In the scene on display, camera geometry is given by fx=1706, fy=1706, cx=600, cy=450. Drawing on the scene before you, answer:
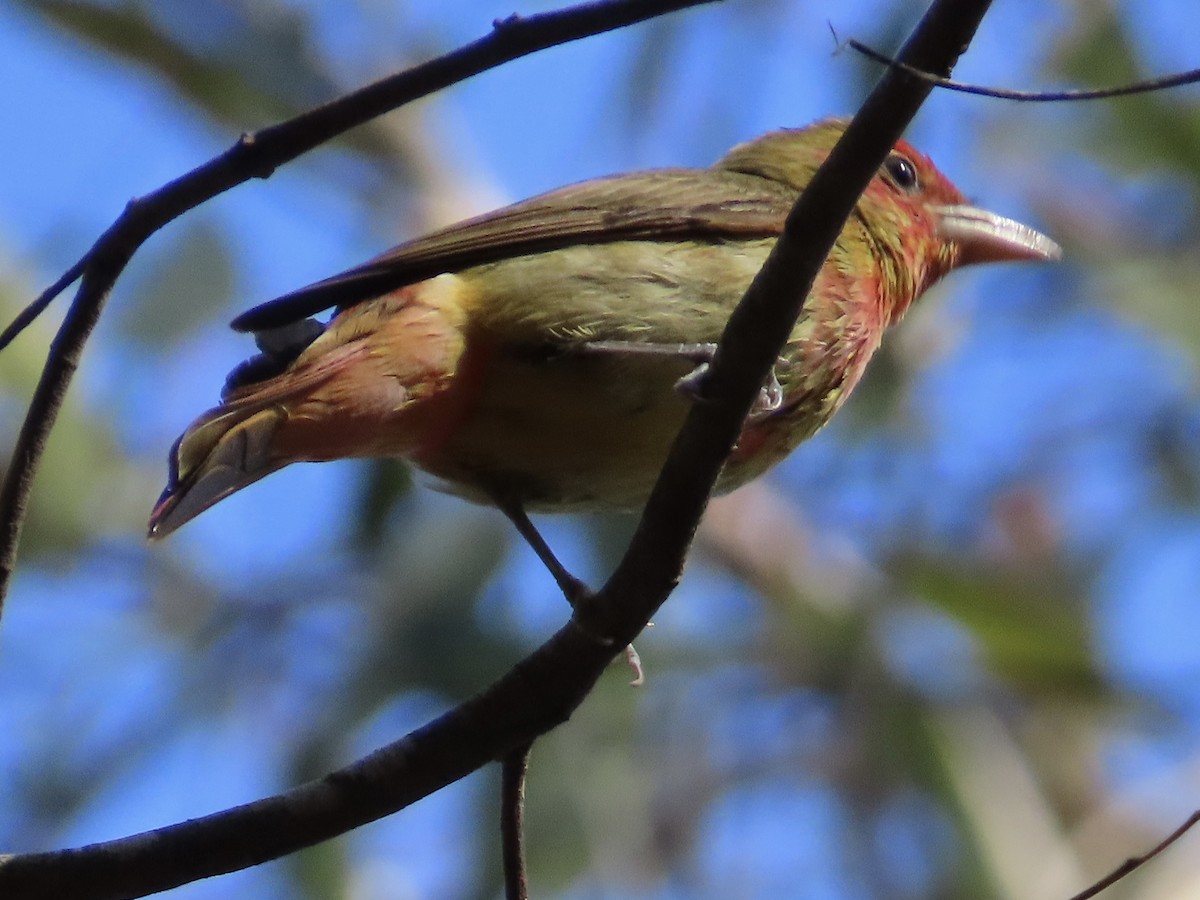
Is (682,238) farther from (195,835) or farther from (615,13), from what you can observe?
(195,835)

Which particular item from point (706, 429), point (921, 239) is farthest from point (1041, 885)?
point (706, 429)

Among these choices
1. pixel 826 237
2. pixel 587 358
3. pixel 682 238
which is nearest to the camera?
pixel 826 237

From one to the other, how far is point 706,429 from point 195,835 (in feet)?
3.34

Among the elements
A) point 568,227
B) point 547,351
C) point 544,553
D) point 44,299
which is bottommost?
point 544,553

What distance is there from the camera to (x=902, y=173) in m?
4.90

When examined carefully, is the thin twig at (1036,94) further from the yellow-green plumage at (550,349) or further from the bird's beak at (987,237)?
the bird's beak at (987,237)

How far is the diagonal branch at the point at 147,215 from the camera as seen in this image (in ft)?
8.21

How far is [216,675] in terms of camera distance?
673 cm

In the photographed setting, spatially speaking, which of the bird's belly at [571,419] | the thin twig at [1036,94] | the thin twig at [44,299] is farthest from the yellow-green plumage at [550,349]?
the thin twig at [1036,94]

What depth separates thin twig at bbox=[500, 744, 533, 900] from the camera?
313cm

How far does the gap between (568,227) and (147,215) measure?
143cm

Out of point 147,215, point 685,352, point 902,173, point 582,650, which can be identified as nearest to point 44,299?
point 147,215

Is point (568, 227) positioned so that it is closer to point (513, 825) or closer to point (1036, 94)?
point (513, 825)

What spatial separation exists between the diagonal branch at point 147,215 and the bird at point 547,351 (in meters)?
0.57
